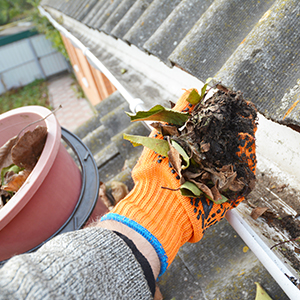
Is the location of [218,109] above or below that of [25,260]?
above

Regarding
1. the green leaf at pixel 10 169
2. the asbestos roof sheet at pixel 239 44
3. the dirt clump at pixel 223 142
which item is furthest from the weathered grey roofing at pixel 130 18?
the dirt clump at pixel 223 142

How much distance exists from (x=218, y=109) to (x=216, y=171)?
19cm

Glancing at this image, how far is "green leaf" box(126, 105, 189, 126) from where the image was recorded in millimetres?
770

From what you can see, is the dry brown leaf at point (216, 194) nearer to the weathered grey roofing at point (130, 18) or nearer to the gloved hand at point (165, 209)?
the gloved hand at point (165, 209)

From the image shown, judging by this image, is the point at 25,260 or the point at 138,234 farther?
the point at 138,234

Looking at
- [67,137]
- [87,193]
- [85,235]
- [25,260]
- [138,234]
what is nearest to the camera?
[25,260]

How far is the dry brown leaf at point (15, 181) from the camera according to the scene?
1.09 m

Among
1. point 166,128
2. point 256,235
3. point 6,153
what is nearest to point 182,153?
point 166,128

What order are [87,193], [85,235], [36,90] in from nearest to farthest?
[85,235] → [87,193] → [36,90]

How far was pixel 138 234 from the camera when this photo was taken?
74 cm

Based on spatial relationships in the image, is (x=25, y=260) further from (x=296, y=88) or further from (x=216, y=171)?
(x=296, y=88)

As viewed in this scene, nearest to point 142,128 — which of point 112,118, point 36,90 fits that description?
point 112,118

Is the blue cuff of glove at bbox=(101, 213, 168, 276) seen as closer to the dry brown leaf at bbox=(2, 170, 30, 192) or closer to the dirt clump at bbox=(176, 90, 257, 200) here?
the dirt clump at bbox=(176, 90, 257, 200)

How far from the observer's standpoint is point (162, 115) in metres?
0.79
